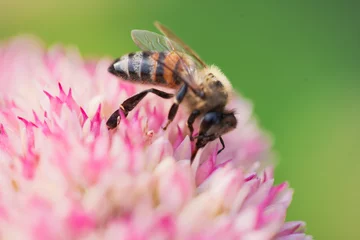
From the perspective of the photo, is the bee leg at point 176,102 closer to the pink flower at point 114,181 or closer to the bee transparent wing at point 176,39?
the pink flower at point 114,181

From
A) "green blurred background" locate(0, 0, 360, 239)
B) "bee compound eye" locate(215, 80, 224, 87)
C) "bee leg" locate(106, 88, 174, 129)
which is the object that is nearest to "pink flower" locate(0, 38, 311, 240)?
"bee leg" locate(106, 88, 174, 129)

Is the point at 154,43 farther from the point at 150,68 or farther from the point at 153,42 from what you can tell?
the point at 150,68

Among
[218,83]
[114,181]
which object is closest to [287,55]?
[218,83]

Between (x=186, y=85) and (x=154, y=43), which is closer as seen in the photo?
(x=186, y=85)

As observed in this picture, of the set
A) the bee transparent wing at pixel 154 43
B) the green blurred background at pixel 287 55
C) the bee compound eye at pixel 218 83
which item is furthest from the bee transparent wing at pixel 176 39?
the green blurred background at pixel 287 55

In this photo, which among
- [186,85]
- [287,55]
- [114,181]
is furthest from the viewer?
[287,55]

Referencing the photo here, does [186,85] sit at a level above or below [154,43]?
below
